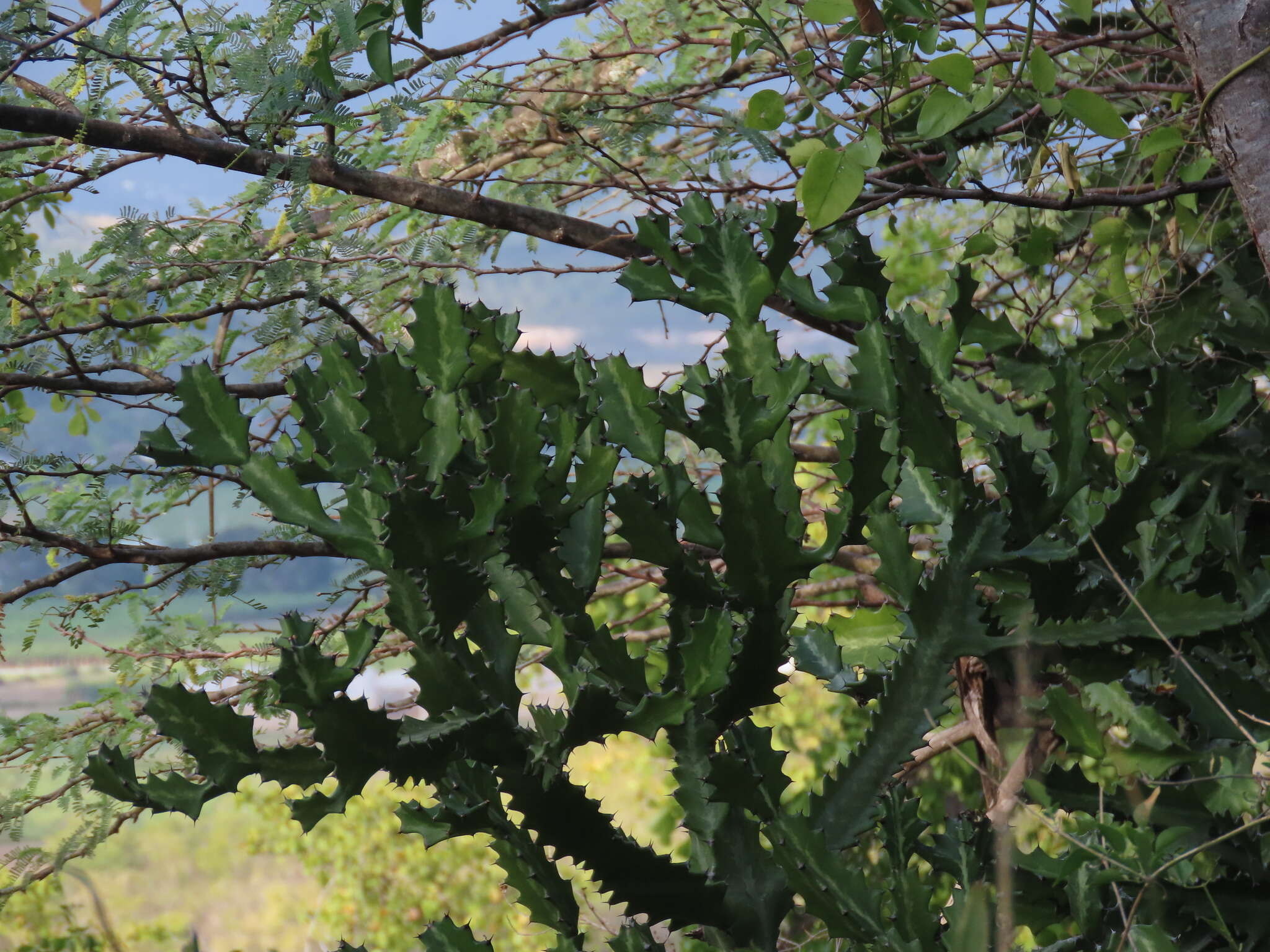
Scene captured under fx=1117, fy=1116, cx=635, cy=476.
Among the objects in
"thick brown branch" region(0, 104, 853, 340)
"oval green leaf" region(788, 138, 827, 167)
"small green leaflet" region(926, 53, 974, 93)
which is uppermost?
"thick brown branch" region(0, 104, 853, 340)

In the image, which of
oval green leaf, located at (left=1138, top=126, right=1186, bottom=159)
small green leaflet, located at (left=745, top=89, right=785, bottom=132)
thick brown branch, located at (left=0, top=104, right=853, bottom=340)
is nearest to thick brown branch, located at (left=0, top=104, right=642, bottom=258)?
thick brown branch, located at (left=0, top=104, right=853, bottom=340)

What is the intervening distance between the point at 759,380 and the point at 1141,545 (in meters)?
0.44

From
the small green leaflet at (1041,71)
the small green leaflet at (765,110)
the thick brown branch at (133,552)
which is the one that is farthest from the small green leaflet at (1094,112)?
the thick brown branch at (133,552)

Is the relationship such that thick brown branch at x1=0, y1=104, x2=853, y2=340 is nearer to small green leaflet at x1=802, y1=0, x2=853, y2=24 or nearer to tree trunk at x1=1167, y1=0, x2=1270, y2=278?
small green leaflet at x1=802, y1=0, x2=853, y2=24

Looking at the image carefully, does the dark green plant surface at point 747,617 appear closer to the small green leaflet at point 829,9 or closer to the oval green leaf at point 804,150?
the oval green leaf at point 804,150

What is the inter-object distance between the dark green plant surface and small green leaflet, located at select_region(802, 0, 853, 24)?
8.2 inches

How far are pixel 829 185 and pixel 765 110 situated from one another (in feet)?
0.77

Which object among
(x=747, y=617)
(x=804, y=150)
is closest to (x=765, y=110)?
(x=804, y=150)

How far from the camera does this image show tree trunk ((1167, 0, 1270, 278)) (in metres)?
1.01

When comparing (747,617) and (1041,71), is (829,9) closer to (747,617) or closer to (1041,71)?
(1041,71)

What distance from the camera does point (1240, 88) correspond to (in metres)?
1.02

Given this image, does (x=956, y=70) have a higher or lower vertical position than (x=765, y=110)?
lower

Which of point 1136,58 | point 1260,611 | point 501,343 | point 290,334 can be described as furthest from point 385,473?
point 1136,58

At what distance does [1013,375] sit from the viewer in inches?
56.7
